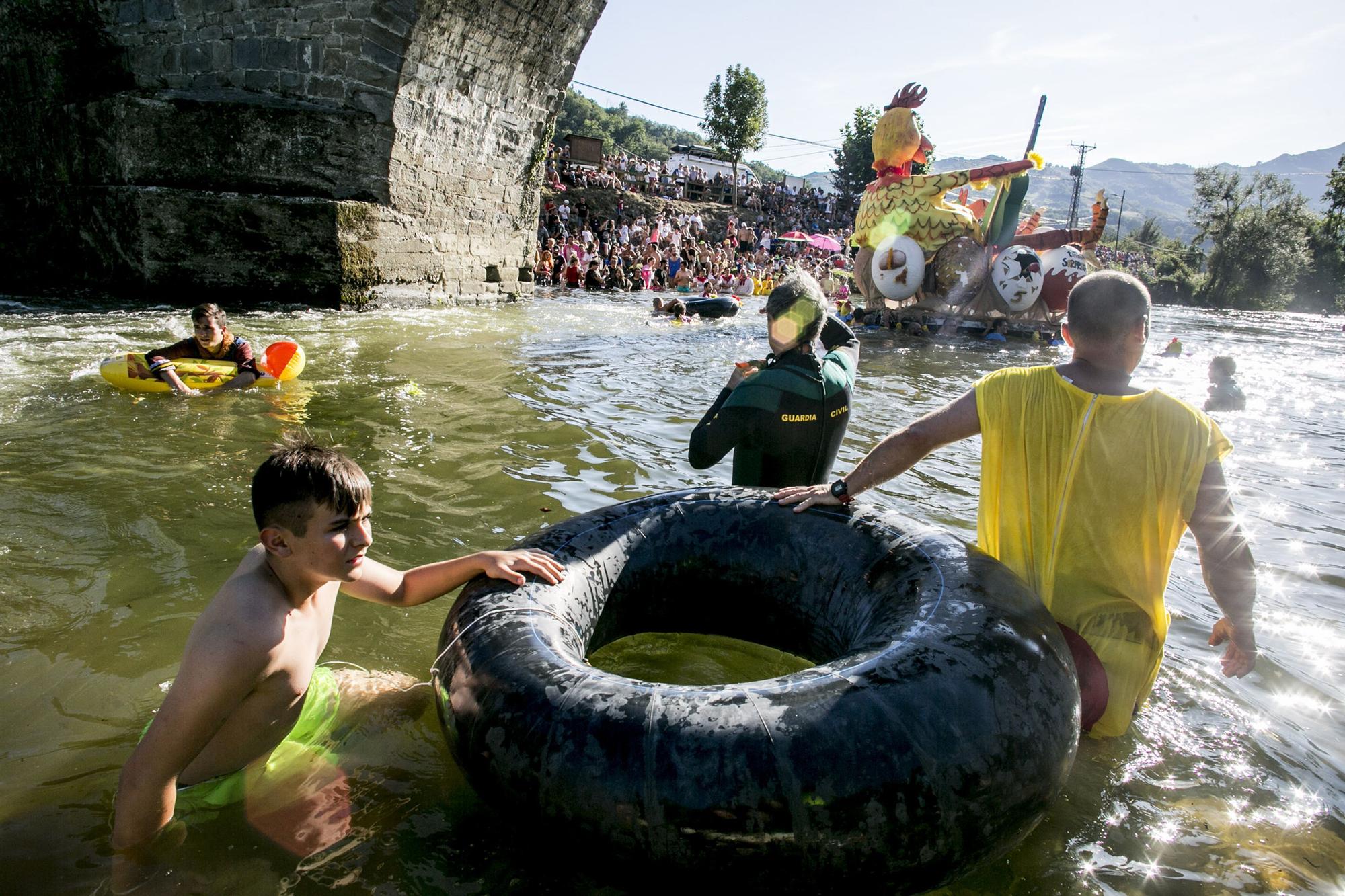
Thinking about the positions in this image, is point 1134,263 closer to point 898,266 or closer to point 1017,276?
point 1017,276

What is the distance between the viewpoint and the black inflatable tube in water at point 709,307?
16156 mm

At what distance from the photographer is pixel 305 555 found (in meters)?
1.92

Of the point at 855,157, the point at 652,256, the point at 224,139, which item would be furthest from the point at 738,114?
the point at 224,139

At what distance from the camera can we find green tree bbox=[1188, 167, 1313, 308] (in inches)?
1864

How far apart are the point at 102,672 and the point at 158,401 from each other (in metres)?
4.23

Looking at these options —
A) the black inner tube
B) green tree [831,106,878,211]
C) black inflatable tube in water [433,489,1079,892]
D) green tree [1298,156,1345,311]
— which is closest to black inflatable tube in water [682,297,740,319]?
the black inner tube

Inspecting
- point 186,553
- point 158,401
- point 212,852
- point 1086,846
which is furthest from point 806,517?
point 158,401

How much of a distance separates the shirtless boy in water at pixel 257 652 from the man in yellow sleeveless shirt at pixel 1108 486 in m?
1.63

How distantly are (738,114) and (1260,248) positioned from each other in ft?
107

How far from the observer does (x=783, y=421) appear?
317cm

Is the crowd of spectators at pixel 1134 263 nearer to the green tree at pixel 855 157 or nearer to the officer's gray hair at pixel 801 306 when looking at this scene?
the green tree at pixel 855 157

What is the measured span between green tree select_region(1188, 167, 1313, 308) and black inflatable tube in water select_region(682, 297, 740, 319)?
46.1 meters

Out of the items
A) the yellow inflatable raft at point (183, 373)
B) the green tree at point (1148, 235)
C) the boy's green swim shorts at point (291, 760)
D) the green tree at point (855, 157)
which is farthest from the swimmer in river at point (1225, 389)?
the green tree at point (1148, 235)

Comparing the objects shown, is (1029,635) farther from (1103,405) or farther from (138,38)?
(138,38)
